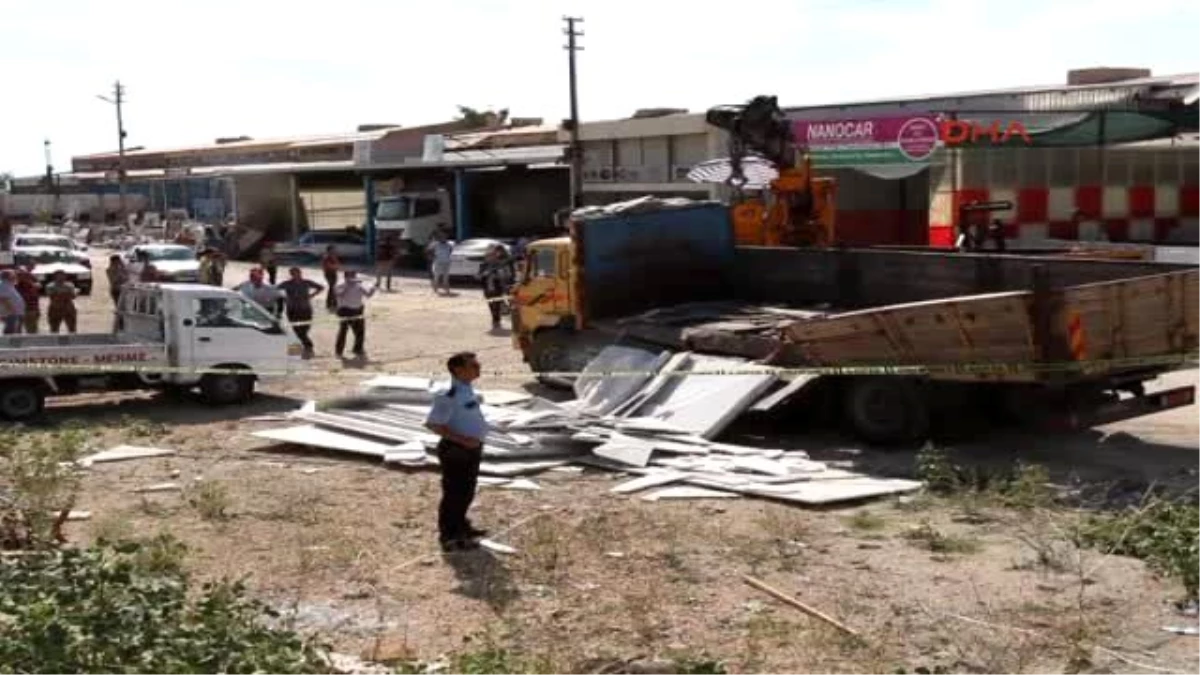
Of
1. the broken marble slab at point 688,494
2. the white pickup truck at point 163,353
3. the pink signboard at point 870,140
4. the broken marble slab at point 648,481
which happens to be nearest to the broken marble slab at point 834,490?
the broken marble slab at point 688,494

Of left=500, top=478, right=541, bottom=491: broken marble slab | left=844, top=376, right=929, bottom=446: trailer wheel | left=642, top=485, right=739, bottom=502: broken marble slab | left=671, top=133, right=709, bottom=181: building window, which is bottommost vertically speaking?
left=500, top=478, right=541, bottom=491: broken marble slab

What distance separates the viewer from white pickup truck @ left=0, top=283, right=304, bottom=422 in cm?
1553

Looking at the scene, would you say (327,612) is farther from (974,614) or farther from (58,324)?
(58,324)

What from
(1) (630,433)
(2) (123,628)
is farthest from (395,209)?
(2) (123,628)

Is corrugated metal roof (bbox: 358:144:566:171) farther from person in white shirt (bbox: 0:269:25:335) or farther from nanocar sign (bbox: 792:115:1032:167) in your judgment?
person in white shirt (bbox: 0:269:25:335)

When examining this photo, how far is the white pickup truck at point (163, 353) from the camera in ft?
51.0

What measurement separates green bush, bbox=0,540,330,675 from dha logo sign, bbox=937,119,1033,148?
71.3 feet

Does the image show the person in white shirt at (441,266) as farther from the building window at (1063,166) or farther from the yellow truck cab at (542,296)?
the yellow truck cab at (542,296)

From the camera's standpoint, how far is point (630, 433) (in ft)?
42.7

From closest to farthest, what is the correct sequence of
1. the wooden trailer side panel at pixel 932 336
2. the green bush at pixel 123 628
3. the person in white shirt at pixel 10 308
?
the green bush at pixel 123 628 < the wooden trailer side panel at pixel 932 336 < the person in white shirt at pixel 10 308

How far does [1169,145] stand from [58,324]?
21.2 meters

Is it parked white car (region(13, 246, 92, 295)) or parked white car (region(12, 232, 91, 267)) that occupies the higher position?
parked white car (region(12, 232, 91, 267))

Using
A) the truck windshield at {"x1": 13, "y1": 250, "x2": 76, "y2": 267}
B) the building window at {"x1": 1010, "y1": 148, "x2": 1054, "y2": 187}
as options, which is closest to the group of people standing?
the truck windshield at {"x1": 13, "y1": 250, "x2": 76, "y2": 267}

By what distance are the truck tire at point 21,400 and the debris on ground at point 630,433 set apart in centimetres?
321
